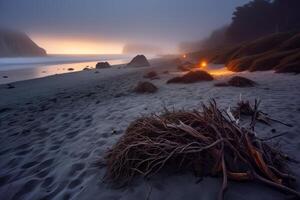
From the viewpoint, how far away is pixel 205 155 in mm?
2561

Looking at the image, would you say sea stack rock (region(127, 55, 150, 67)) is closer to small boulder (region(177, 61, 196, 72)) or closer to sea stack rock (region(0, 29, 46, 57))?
small boulder (region(177, 61, 196, 72))

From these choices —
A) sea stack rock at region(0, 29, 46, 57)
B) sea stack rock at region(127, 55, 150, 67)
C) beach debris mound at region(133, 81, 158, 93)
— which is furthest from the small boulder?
sea stack rock at region(0, 29, 46, 57)

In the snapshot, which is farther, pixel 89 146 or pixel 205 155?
pixel 89 146

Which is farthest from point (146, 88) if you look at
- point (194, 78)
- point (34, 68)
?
point (34, 68)

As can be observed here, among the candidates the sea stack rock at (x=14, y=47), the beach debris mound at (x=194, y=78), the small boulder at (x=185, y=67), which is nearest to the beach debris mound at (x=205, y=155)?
the beach debris mound at (x=194, y=78)

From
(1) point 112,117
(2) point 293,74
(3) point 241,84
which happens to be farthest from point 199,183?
(2) point 293,74

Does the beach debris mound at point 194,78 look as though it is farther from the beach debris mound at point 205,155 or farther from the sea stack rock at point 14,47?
the sea stack rock at point 14,47

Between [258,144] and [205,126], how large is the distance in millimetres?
691

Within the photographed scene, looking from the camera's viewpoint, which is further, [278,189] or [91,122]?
[91,122]

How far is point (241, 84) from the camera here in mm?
7988

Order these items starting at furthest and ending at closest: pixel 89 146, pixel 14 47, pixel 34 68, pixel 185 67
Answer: pixel 14 47, pixel 34 68, pixel 185 67, pixel 89 146

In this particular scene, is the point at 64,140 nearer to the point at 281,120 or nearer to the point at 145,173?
the point at 145,173

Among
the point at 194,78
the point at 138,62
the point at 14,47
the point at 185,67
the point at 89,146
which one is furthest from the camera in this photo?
the point at 14,47

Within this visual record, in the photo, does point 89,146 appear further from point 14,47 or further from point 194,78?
point 14,47
